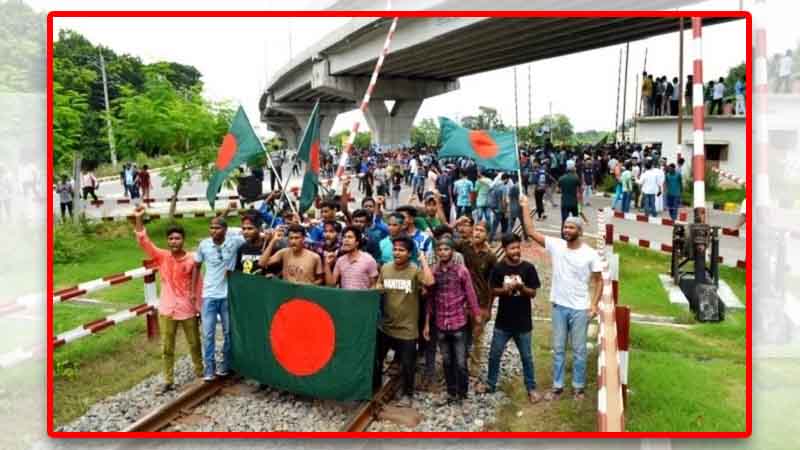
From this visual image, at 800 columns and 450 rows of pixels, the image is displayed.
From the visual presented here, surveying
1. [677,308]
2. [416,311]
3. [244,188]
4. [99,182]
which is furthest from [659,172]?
[99,182]

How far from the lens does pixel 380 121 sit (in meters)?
25.0

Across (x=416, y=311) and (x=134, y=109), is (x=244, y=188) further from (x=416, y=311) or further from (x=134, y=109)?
(x=416, y=311)

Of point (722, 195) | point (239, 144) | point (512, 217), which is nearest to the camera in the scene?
point (239, 144)

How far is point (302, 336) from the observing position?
4969mm

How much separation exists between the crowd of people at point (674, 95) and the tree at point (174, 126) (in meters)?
8.25

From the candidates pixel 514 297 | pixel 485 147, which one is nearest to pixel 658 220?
pixel 485 147

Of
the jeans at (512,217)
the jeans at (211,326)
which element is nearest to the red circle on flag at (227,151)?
the jeans at (211,326)

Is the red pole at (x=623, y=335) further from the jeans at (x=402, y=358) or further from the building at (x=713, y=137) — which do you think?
the jeans at (x=402, y=358)

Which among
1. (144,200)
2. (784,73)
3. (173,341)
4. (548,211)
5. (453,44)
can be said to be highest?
(453,44)

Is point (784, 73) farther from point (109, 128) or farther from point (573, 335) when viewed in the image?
point (109, 128)

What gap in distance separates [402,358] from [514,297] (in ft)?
3.20

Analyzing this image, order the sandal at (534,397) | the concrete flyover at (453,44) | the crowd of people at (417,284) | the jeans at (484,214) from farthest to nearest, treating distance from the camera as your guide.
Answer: the jeans at (484,214) < the sandal at (534,397) < the crowd of people at (417,284) < the concrete flyover at (453,44)

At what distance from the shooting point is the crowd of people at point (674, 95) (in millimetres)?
5172

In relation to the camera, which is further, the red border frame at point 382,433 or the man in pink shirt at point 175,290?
the man in pink shirt at point 175,290
